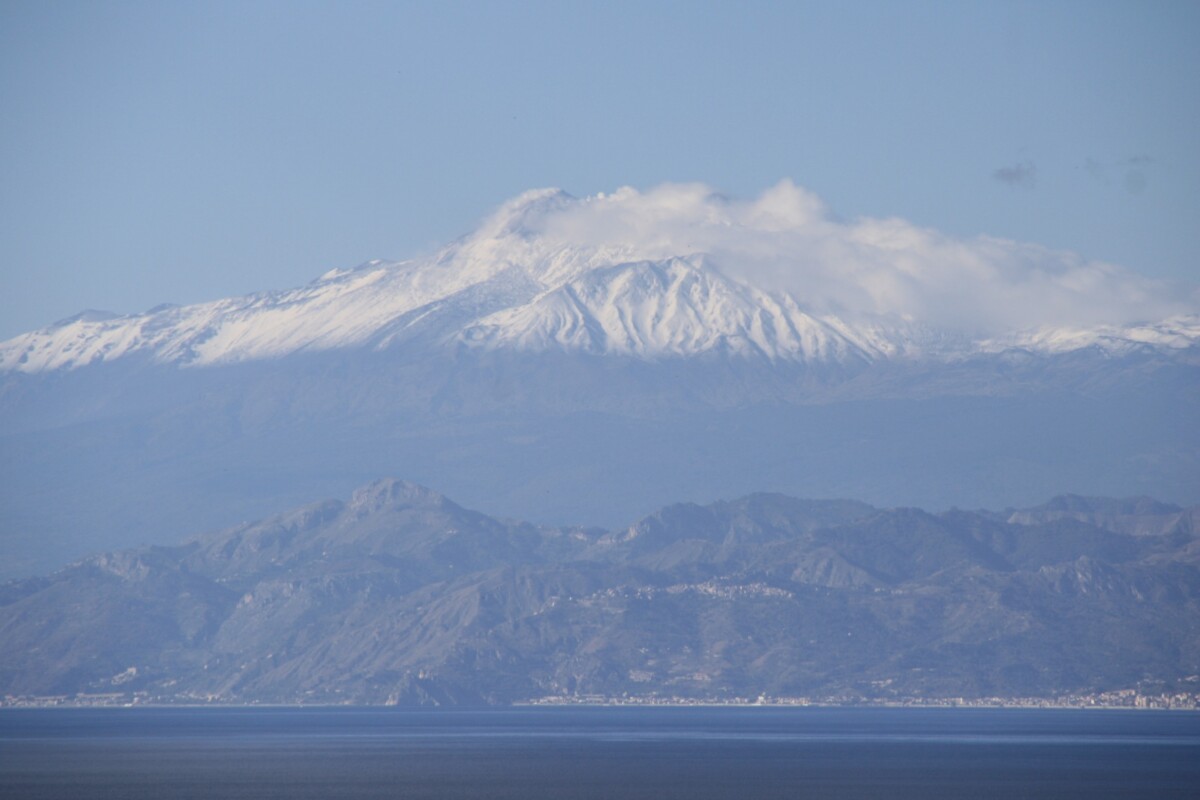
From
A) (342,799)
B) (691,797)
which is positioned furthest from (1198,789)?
(342,799)

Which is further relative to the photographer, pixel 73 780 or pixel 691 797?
pixel 73 780

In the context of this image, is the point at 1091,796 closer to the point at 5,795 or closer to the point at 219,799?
the point at 219,799

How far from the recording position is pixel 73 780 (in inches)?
7569

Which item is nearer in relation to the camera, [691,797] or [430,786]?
[691,797]

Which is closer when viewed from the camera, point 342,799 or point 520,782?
point 342,799

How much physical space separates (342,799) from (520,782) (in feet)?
69.3

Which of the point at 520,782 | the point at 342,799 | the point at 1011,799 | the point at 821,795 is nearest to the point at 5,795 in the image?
the point at 342,799

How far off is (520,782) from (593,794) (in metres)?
15.7

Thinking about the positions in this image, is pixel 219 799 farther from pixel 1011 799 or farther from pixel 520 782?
pixel 1011 799

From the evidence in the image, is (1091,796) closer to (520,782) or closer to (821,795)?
(821,795)

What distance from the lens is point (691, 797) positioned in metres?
175

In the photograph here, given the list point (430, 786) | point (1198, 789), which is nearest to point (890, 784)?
point (1198, 789)

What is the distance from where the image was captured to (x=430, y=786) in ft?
615

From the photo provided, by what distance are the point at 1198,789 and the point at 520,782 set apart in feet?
185
